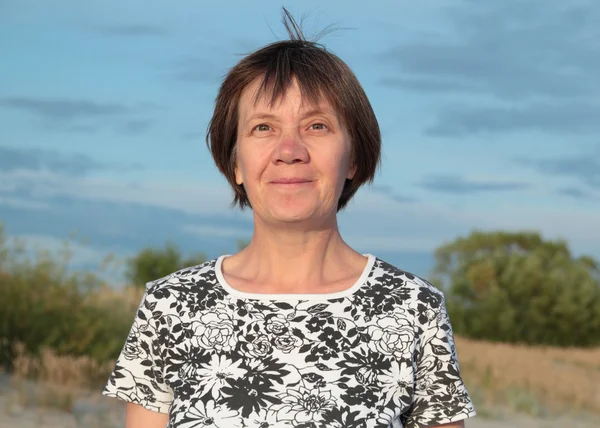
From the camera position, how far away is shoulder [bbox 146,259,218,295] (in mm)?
2674

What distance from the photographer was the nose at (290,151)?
240 cm

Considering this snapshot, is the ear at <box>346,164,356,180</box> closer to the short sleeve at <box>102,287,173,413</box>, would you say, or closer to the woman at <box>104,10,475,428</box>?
the woman at <box>104,10,475,428</box>

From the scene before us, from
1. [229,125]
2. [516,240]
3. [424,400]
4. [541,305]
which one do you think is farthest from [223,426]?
[516,240]

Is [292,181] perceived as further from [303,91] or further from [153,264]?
[153,264]

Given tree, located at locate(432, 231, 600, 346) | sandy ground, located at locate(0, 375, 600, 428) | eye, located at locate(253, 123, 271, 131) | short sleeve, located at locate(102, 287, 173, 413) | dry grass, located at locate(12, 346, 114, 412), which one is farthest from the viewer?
tree, located at locate(432, 231, 600, 346)

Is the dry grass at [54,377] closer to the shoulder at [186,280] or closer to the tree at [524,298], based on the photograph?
the shoulder at [186,280]

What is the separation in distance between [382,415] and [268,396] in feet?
1.10

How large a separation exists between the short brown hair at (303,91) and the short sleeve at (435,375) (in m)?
0.46

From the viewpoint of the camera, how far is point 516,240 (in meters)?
16.2

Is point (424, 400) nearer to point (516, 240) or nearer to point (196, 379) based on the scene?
point (196, 379)

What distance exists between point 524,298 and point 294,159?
39.0ft

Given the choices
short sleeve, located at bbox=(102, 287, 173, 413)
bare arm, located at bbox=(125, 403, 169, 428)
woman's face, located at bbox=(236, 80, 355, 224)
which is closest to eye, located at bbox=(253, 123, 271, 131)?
woman's face, located at bbox=(236, 80, 355, 224)

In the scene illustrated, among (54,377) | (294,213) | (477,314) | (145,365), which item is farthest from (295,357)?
(477,314)

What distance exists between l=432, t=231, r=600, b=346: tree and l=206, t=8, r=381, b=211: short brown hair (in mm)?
11040
